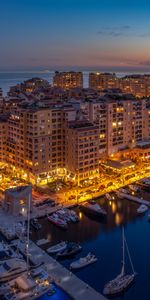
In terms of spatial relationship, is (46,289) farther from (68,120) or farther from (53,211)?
(68,120)

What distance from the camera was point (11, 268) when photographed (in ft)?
108

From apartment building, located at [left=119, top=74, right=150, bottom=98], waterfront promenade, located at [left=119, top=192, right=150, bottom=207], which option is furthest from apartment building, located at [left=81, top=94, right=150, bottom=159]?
apartment building, located at [left=119, top=74, right=150, bottom=98]

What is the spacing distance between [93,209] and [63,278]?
15926 mm

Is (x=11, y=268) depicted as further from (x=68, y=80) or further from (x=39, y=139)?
(x=68, y=80)

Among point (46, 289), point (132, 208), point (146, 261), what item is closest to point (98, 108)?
point (132, 208)

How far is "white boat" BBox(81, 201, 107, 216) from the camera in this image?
47.0 metres

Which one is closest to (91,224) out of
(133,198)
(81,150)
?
(133,198)

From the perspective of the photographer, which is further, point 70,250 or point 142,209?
point 142,209

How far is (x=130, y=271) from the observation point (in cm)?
3466

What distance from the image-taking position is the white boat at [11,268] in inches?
1275

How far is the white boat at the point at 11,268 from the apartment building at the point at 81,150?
23236 millimetres

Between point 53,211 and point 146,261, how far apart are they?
14743 millimetres

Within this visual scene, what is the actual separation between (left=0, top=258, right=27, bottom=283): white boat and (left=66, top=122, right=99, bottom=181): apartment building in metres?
23.2

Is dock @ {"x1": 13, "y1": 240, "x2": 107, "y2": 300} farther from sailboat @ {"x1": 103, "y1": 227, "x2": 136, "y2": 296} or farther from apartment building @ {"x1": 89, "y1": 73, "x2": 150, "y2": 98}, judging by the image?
apartment building @ {"x1": 89, "y1": 73, "x2": 150, "y2": 98}
